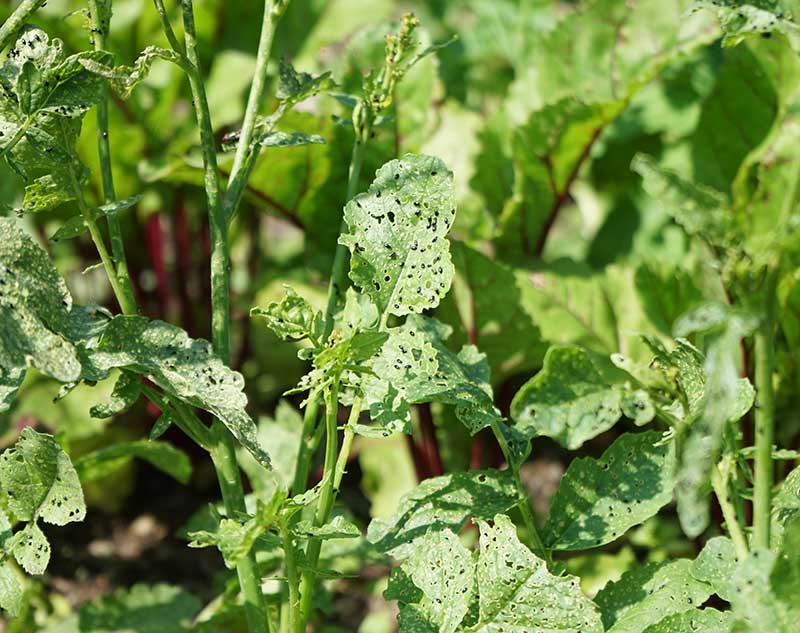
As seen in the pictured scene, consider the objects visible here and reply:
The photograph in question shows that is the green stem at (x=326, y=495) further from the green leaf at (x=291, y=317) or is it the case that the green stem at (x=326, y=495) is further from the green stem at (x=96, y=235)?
the green stem at (x=96, y=235)

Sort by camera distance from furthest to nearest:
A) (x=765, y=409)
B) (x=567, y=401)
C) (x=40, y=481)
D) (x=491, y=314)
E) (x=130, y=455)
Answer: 1. (x=491, y=314)
2. (x=130, y=455)
3. (x=567, y=401)
4. (x=40, y=481)
5. (x=765, y=409)

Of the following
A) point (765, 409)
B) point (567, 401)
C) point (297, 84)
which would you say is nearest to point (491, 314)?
point (567, 401)

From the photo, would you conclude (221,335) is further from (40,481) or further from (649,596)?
(649,596)

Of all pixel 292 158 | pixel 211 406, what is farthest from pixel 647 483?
pixel 292 158

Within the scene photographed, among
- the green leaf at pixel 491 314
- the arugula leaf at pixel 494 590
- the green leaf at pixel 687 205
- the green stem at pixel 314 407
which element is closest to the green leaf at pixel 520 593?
the arugula leaf at pixel 494 590

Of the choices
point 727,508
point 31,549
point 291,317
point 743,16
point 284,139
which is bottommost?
point 31,549

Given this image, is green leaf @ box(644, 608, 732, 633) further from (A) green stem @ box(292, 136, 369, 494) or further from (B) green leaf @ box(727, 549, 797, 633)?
(A) green stem @ box(292, 136, 369, 494)

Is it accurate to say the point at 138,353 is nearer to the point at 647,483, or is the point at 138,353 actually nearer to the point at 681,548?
the point at 647,483
